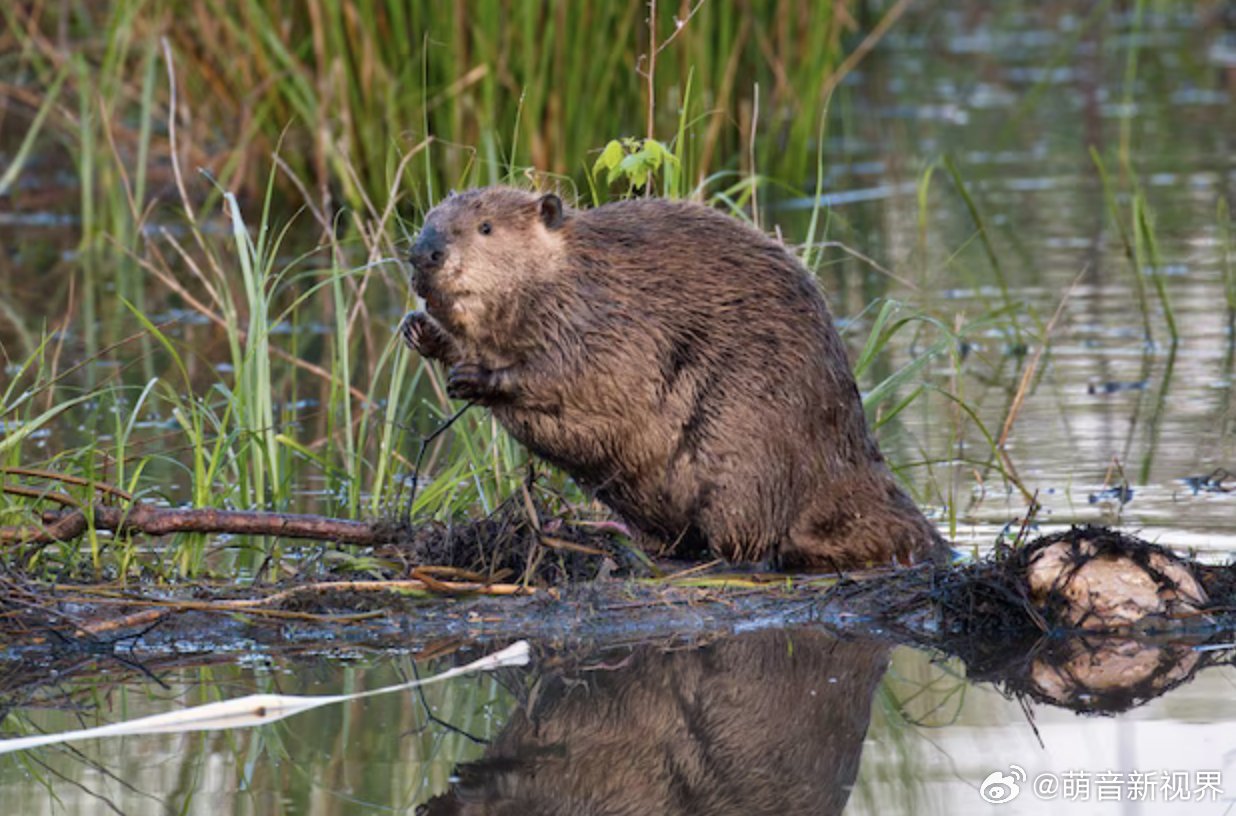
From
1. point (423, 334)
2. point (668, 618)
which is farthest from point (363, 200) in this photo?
point (668, 618)

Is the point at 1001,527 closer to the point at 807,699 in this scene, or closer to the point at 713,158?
the point at 807,699

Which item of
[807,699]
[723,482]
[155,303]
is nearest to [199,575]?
[723,482]

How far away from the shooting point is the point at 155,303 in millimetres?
8594

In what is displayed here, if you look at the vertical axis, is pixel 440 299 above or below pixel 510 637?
above

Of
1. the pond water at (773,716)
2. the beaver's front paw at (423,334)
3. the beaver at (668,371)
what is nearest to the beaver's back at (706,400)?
the beaver at (668,371)

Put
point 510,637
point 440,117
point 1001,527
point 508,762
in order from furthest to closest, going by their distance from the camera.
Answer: point 440,117
point 1001,527
point 510,637
point 508,762

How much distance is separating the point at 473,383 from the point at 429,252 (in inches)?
11.1

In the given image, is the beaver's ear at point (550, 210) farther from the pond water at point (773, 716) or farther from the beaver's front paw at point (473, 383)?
the pond water at point (773, 716)

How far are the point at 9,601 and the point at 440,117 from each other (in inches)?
211

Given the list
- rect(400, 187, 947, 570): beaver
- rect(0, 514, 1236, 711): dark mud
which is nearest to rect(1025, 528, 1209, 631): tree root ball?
rect(0, 514, 1236, 711): dark mud

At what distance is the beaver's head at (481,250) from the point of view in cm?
452

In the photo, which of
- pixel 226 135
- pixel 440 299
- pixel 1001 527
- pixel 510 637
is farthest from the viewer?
pixel 226 135

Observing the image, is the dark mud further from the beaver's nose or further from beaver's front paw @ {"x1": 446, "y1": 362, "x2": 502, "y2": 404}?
the beaver's nose

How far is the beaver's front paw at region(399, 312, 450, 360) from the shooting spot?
467cm
